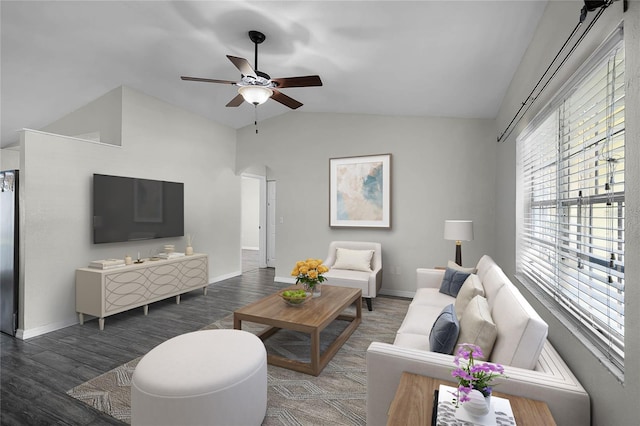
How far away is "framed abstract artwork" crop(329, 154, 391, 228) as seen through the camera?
15.8 ft

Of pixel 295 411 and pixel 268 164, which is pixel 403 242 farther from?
pixel 295 411

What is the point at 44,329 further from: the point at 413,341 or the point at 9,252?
the point at 413,341

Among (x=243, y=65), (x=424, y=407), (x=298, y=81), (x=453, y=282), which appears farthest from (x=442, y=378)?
(x=243, y=65)

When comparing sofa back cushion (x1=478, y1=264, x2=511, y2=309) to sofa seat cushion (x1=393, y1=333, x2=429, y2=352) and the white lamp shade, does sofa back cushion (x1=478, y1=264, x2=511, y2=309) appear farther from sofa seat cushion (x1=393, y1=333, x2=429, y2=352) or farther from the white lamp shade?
the white lamp shade

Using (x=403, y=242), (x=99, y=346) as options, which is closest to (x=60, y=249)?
(x=99, y=346)

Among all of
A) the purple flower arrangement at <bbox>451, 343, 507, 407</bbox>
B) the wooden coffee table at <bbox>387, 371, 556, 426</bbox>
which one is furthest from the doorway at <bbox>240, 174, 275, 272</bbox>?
the purple flower arrangement at <bbox>451, 343, 507, 407</bbox>

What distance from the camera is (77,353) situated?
2.84 metres

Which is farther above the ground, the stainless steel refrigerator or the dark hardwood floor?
the stainless steel refrigerator

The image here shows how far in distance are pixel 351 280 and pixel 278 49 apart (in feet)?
9.11

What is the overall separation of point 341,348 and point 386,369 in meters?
1.44

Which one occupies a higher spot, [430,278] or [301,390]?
[430,278]

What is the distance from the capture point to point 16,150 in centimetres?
570

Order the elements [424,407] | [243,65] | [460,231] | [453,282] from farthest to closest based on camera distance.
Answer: [460,231] < [453,282] < [243,65] < [424,407]

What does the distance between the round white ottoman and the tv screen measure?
2524mm
